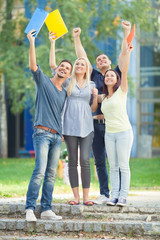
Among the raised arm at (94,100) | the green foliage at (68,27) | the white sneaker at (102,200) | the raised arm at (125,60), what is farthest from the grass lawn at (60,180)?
the green foliage at (68,27)

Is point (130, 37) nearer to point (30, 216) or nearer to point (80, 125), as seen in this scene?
point (80, 125)

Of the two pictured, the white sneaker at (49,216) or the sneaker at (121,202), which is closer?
the white sneaker at (49,216)

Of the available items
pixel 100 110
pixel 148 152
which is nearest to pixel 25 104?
pixel 148 152

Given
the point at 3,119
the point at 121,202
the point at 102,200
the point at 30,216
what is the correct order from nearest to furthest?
the point at 30,216
the point at 121,202
the point at 102,200
the point at 3,119

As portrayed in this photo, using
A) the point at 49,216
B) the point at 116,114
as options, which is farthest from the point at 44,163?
the point at 116,114

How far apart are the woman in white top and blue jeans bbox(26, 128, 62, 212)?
0.75m

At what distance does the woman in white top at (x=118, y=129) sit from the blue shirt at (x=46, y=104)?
0.72 meters

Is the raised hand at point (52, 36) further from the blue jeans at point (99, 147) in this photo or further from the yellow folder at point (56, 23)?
the blue jeans at point (99, 147)

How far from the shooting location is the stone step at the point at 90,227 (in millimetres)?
6430

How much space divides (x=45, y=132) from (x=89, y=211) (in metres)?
1.35

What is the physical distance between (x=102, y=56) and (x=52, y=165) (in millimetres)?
1772

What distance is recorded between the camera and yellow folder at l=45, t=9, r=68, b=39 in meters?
7.12

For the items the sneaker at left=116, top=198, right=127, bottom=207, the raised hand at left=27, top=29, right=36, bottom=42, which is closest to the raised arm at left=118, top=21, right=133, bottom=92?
the raised hand at left=27, top=29, right=36, bottom=42

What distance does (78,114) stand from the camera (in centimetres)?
683
